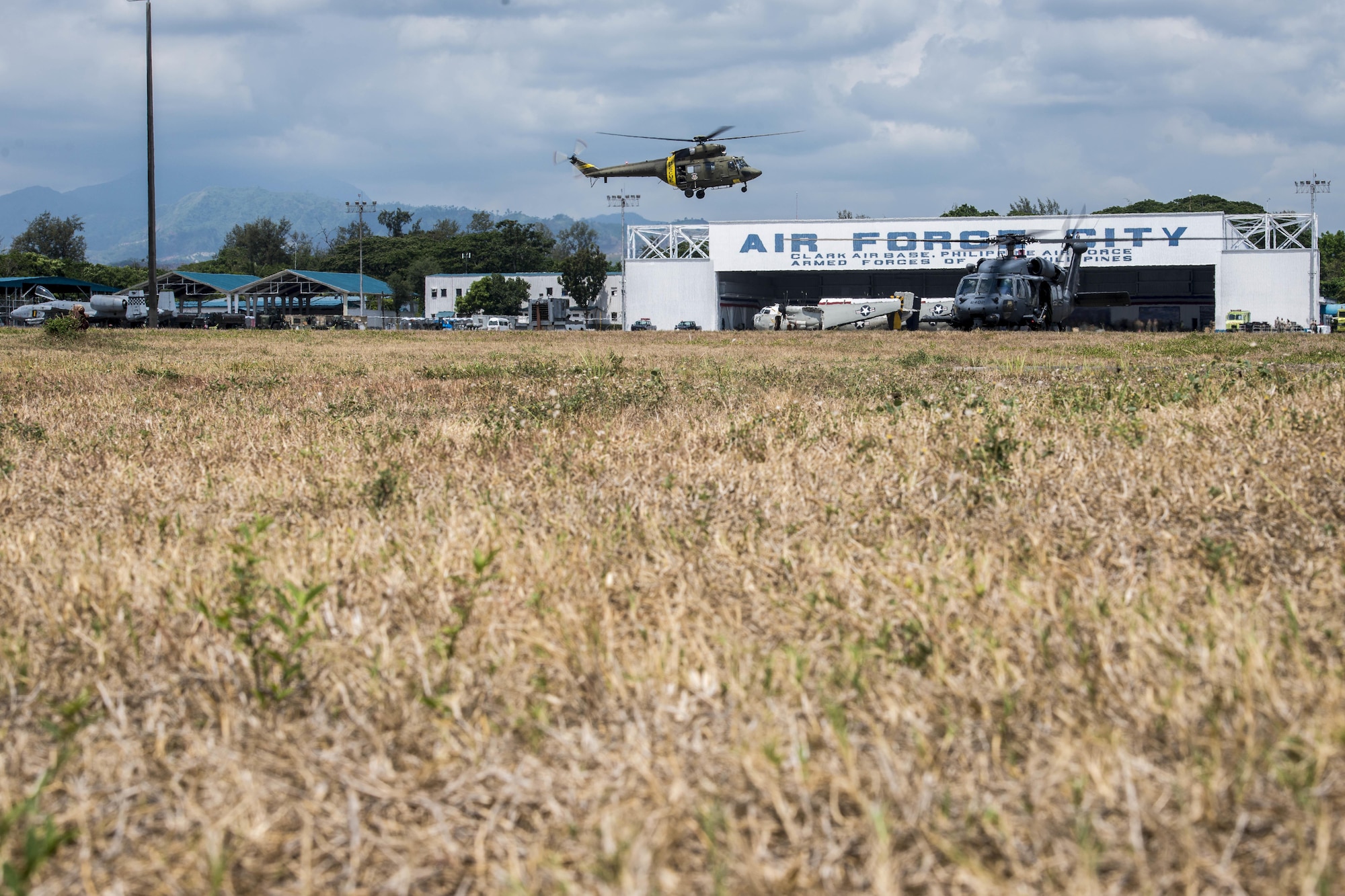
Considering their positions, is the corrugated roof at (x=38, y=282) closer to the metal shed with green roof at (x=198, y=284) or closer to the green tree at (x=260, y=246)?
the metal shed with green roof at (x=198, y=284)

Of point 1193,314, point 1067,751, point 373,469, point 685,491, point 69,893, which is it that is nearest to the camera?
point 69,893

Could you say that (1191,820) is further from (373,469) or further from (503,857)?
(373,469)

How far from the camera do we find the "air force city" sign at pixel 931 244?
220 ft

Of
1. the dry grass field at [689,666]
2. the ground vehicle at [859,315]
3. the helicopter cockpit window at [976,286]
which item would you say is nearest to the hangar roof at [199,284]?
the ground vehicle at [859,315]

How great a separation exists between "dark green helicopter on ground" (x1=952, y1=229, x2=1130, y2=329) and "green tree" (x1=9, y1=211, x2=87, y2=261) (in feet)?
384

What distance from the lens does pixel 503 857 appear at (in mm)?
1954

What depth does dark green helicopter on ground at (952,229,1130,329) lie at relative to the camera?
34969mm

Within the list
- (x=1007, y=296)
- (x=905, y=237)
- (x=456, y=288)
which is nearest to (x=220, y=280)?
(x=456, y=288)

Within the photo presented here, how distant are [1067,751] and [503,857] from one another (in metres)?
1.10

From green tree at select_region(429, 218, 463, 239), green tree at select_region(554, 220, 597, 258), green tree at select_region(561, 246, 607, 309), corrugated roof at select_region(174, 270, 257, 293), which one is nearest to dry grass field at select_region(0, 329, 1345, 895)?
corrugated roof at select_region(174, 270, 257, 293)

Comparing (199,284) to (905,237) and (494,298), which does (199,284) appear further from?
(905,237)

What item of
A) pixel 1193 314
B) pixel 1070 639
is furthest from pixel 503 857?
pixel 1193 314

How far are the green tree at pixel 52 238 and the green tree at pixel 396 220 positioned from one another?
157 ft

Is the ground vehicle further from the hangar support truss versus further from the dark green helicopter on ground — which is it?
the dark green helicopter on ground
